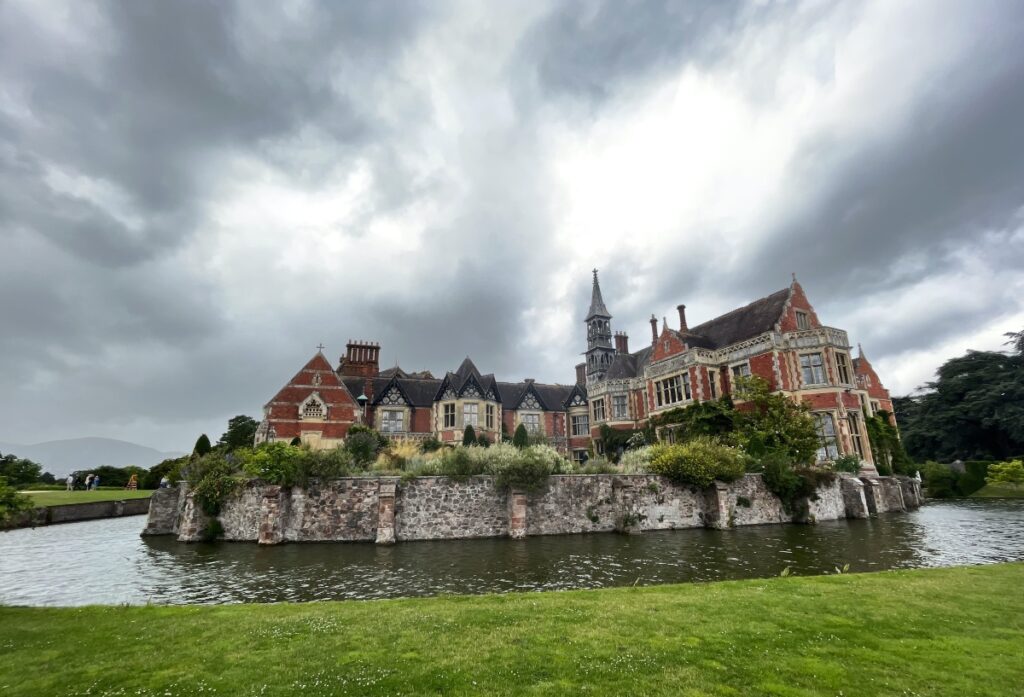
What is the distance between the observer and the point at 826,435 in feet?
95.0

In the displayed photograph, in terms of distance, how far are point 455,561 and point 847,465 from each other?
24.5m

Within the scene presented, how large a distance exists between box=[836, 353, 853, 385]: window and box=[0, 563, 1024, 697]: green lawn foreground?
23567mm

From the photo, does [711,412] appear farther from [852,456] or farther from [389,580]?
[389,580]

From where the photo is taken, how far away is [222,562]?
16.4 metres

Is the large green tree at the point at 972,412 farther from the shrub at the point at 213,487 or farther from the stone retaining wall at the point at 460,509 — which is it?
the shrub at the point at 213,487

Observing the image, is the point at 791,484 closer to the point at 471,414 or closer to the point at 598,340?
the point at 471,414

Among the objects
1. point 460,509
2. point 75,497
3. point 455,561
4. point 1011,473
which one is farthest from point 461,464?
point 1011,473

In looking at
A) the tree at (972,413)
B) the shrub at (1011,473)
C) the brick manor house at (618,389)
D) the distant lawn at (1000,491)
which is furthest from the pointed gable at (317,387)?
the tree at (972,413)

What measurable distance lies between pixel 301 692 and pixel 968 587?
40.3 feet

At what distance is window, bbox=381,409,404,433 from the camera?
4362 cm

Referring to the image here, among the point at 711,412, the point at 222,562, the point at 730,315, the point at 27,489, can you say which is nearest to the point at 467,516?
the point at 222,562

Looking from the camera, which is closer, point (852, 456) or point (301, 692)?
point (301, 692)

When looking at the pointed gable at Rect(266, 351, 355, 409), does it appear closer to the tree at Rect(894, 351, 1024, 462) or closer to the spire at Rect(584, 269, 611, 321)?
the spire at Rect(584, 269, 611, 321)

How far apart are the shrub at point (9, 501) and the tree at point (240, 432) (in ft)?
122
